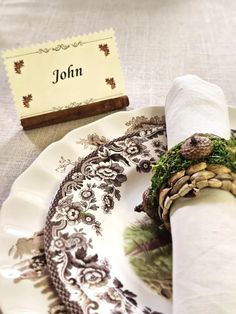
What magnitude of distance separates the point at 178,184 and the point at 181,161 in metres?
0.03

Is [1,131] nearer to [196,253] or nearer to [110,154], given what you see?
[110,154]

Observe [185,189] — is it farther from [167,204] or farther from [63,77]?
[63,77]

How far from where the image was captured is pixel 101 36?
671mm

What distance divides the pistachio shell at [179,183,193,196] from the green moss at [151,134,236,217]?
0.07 ft

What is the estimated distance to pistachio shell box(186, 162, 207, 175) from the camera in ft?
1.43

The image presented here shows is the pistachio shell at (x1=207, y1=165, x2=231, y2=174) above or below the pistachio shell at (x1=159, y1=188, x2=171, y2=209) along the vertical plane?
above

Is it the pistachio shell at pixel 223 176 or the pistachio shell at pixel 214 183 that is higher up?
the pistachio shell at pixel 223 176

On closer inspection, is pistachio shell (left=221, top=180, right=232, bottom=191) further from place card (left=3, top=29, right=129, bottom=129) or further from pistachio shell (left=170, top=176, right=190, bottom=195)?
place card (left=3, top=29, right=129, bottom=129)

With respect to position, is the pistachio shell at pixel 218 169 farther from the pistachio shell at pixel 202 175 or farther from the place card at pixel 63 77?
the place card at pixel 63 77

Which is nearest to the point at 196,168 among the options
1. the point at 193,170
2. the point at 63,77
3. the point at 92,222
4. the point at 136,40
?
the point at 193,170

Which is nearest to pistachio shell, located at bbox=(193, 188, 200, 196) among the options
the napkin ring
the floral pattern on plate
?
the napkin ring

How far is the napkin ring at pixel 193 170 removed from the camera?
44 cm

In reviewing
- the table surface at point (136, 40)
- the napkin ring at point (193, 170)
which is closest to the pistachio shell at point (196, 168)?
the napkin ring at point (193, 170)

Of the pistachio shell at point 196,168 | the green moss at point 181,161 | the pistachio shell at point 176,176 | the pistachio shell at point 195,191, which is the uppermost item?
the green moss at point 181,161
